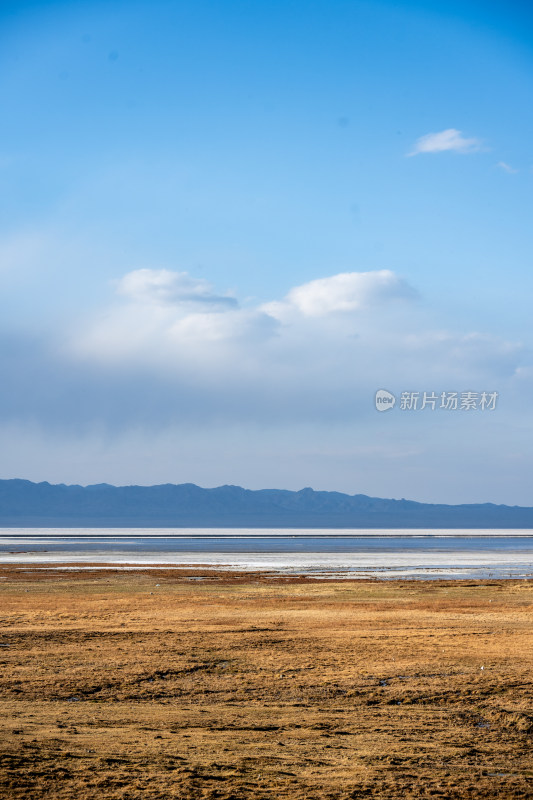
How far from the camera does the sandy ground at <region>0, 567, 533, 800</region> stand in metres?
9.49

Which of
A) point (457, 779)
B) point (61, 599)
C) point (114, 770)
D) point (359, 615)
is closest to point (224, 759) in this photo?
point (114, 770)

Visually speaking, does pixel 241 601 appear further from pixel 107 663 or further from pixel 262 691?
pixel 262 691

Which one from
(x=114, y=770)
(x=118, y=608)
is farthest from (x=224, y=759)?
(x=118, y=608)

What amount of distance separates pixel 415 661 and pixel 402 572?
31.2 m

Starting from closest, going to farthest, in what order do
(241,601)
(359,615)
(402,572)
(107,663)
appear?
(107,663) < (359,615) < (241,601) < (402,572)

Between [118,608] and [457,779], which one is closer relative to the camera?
[457,779]

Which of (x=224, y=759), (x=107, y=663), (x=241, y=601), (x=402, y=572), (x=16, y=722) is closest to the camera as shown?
(x=224, y=759)

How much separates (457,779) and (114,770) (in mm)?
3921

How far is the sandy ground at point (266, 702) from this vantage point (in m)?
9.49

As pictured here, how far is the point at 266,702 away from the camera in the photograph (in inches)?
551

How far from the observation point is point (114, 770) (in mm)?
9695

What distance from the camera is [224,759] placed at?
1028cm

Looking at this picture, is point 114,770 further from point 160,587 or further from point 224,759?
point 160,587

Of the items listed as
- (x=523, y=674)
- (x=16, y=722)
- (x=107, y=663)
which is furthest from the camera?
(x=107, y=663)
